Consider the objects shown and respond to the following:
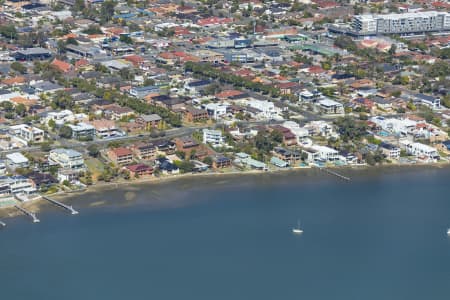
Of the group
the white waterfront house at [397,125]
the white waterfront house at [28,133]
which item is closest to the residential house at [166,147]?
the white waterfront house at [28,133]

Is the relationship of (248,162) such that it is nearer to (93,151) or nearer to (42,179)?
(93,151)

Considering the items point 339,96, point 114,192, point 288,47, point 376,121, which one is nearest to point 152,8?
point 288,47

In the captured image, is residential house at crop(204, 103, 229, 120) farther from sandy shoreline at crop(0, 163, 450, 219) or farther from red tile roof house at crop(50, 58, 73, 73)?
red tile roof house at crop(50, 58, 73, 73)

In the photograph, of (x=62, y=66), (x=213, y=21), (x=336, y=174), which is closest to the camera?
(x=336, y=174)

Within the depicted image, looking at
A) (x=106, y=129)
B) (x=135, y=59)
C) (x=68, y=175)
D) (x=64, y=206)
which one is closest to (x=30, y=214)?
(x=64, y=206)

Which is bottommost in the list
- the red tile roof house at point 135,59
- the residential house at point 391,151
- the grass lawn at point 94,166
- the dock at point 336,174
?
the dock at point 336,174

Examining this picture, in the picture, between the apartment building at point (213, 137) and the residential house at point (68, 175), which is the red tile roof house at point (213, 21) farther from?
the residential house at point (68, 175)
